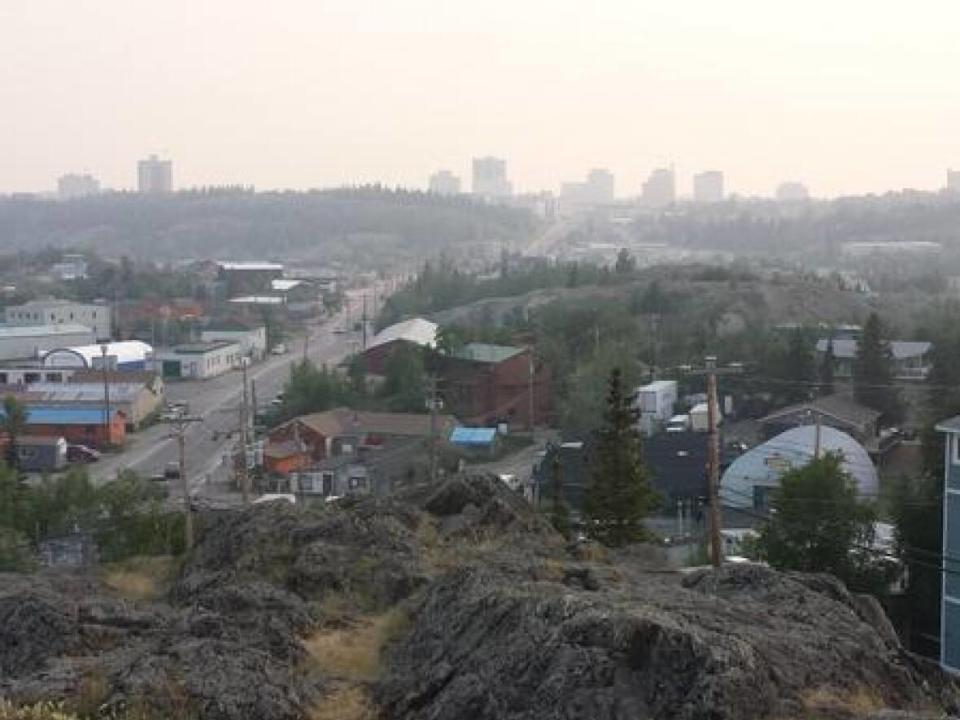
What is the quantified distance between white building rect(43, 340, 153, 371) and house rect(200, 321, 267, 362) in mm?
2326

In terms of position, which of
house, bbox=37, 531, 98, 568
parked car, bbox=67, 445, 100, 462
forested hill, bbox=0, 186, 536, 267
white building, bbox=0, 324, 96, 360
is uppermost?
forested hill, bbox=0, 186, 536, 267

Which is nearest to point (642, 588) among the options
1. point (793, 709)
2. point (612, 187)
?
point (793, 709)

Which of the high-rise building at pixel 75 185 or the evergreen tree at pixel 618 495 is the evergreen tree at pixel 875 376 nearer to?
the evergreen tree at pixel 618 495

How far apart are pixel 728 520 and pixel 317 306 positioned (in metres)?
31.6

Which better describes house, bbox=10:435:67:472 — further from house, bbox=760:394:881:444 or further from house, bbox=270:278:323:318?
house, bbox=270:278:323:318

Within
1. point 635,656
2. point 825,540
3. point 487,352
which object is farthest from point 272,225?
point 635,656

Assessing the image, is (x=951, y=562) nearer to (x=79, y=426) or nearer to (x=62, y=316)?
(x=79, y=426)

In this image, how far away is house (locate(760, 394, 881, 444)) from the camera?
16.5 meters

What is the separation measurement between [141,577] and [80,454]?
12794 millimetres

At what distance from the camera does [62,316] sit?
112 ft

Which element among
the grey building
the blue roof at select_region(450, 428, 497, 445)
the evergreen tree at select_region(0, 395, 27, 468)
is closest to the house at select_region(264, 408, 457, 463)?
the blue roof at select_region(450, 428, 497, 445)

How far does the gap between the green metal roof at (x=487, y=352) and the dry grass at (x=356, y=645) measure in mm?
15421

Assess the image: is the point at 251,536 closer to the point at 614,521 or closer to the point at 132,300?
the point at 614,521

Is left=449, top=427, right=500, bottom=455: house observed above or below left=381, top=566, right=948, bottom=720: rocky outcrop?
below
